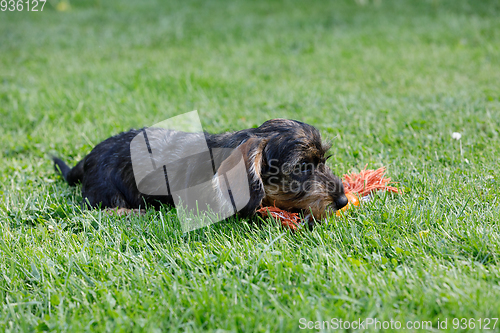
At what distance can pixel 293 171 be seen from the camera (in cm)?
334

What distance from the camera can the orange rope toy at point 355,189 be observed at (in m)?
3.30

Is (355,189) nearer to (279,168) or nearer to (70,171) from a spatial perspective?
(279,168)

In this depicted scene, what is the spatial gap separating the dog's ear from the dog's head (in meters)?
0.02

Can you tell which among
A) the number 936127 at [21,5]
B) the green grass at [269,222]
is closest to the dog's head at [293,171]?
the green grass at [269,222]

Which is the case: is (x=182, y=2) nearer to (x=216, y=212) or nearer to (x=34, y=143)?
(x=34, y=143)

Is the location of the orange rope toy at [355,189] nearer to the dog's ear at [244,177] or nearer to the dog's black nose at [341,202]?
the dog's black nose at [341,202]

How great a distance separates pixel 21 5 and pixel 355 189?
14.9m

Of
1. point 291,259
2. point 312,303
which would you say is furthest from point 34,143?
point 312,303

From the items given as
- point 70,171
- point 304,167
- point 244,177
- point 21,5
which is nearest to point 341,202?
point 304,167

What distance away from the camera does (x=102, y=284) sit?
2686 millimetres

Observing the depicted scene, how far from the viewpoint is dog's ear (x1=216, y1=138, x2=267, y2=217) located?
10.2 ft

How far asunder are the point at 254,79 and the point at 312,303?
20.7 feet

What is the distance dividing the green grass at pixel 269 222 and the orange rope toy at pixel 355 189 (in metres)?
0.11

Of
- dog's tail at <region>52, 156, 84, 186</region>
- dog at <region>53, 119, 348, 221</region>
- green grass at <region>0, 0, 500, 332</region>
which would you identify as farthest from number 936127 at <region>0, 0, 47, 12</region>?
dog at <region>53, 119, 348, 221</region>
